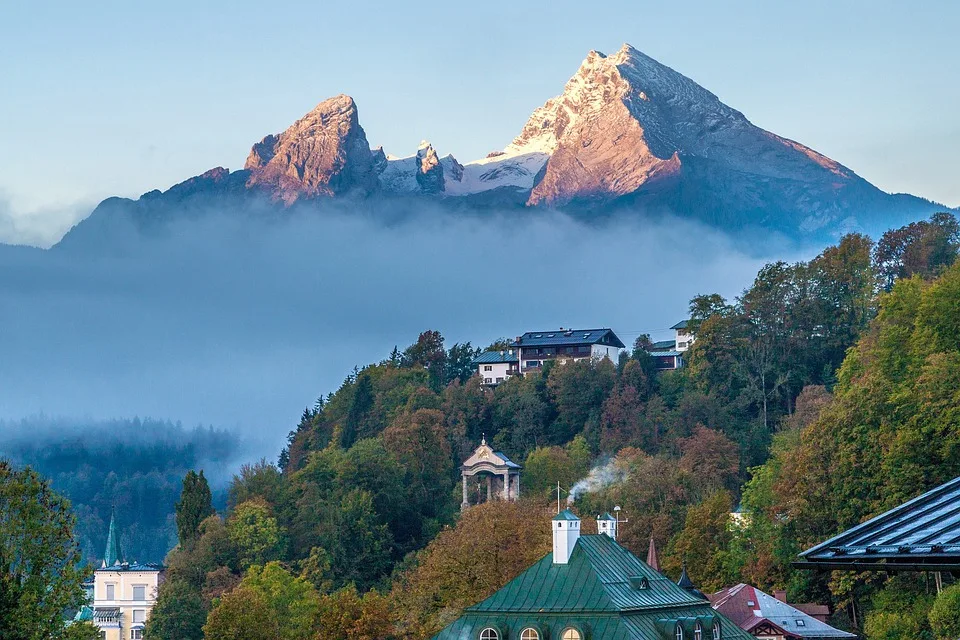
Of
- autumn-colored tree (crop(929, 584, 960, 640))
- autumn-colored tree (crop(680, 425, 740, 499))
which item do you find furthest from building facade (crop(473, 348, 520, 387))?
autumn-colored tree (crop(929, 584, 960, 640))

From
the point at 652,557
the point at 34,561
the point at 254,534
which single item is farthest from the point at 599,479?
the point at 34,561

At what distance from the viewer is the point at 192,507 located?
123375 millimetres

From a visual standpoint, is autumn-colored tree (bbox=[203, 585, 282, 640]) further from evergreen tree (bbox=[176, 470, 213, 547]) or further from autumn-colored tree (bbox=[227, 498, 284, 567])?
evergreen tree (bbox=[176, 470, 213, 547])

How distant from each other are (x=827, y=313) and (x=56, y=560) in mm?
92676

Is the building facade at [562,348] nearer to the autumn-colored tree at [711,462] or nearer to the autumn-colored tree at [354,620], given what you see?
the autumn-colored tree at [711,462]

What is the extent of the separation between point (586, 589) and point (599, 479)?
133 ft

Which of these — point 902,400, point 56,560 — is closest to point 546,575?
point 902,400

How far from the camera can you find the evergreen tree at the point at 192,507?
123 metres

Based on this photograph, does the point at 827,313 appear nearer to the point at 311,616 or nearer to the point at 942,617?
the point at 311,616

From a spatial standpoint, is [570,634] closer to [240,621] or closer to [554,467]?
[240,621]

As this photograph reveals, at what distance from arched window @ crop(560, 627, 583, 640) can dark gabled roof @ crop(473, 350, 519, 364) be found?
7640 centimetres

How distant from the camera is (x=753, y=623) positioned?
84.9 meters

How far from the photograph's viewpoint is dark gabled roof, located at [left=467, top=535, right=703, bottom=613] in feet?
247

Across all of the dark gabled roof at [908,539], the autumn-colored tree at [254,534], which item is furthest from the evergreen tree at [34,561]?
the autumn-colored tree at [254,534]
